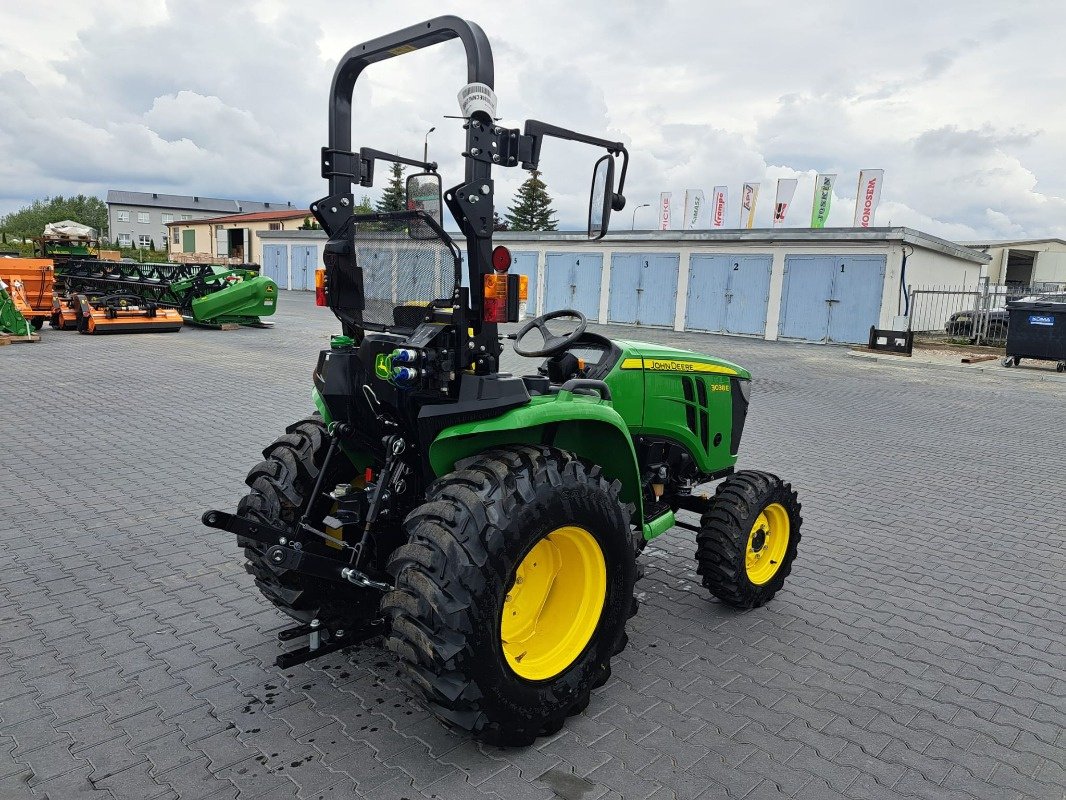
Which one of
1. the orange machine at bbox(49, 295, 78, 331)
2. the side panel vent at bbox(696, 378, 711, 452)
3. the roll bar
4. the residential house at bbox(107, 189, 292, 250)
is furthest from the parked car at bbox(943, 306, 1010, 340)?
the residential house at bbox(107, 189, 292, 250)

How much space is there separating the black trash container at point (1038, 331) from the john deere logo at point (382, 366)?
56.2 ft

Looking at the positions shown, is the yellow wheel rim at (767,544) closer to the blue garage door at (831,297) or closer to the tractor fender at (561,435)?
the tractor fender at (561,435)

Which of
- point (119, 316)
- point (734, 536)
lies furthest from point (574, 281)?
point (734, 536)

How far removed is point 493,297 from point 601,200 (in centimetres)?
61

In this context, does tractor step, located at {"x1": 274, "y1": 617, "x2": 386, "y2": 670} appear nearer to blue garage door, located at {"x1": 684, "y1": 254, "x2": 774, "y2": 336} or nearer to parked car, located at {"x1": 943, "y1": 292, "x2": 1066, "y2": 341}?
blue garage door, located at {"x1": 684, "y1": 254, "x2": 774, "y2": 336}

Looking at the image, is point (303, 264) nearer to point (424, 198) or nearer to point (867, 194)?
point (867, 194)

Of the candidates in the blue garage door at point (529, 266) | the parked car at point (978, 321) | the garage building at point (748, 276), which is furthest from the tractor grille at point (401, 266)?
the blue garage door at point (529, 266)

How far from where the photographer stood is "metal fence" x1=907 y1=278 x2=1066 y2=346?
20828 millimetres

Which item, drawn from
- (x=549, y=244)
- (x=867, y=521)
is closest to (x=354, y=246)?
(x=867, y=521)

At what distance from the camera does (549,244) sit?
26531 mm

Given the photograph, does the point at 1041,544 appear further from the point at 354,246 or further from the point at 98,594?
the point at 98,594

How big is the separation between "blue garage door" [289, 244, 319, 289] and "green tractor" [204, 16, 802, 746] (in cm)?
3472

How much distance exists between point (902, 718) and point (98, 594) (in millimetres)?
3968

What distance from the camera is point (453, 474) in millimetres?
2697
